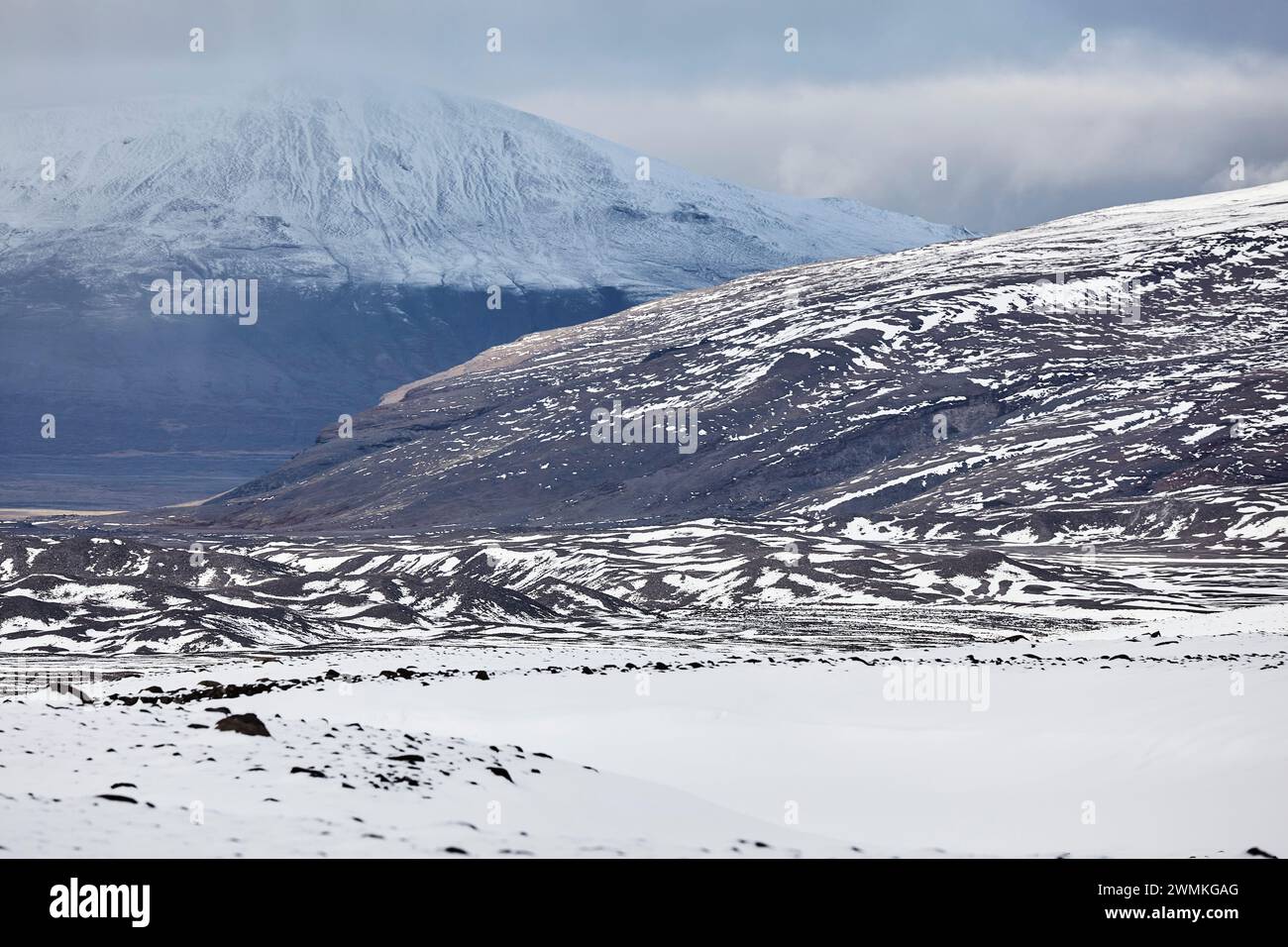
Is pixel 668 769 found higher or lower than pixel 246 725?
lower

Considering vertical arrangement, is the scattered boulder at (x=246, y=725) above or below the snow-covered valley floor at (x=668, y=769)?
above

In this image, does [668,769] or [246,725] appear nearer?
[246,725]

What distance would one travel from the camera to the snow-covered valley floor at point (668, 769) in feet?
56.8

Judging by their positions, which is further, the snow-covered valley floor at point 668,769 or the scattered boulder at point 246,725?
the scattered boulder at point 246,725

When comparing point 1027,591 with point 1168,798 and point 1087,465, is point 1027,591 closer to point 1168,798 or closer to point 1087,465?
point 1087,465

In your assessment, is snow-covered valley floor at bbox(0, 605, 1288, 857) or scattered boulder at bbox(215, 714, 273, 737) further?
scattered boulder at bbox(215, 714, 273, 737)

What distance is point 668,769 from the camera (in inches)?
1000

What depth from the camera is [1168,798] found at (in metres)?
22.5

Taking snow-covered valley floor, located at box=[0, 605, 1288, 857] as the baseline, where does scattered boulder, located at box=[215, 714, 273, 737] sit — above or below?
above

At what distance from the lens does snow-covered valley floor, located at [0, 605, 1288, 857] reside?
1731 cm
